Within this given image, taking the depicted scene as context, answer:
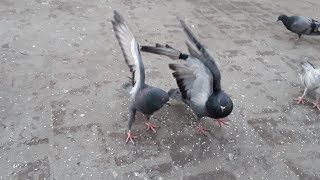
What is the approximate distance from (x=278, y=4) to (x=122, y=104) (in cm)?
483

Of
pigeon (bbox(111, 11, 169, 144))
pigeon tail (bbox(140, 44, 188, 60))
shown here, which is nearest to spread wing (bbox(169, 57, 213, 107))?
pigeon tail (bbox(140, 44, 188, 60))

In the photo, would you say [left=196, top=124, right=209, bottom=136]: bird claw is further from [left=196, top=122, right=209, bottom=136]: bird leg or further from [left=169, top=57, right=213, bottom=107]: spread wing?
[left=169, top=57, right=213, bottom=107]: spread wing

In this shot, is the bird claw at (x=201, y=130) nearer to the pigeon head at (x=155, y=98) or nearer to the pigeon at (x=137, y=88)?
the pigeon at (x=137, y=88)

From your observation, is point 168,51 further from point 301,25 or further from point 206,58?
point 301,25

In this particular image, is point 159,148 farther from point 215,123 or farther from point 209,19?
point 209,19

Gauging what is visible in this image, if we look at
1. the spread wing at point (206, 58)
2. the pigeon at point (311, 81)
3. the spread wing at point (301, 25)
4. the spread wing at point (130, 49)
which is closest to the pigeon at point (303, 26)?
the spread wing at point (301, 25)

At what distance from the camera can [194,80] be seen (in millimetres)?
3098

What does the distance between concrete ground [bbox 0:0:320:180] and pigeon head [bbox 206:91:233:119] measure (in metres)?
0.39

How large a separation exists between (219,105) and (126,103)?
1.13 meters

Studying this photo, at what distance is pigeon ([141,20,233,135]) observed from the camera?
9.40 ft

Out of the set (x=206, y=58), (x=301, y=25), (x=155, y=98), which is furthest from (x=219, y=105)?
(x=301, y=25)

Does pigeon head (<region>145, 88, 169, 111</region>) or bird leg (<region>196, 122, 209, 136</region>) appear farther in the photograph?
bird leg (<region>196, 122, 209, 136</region>)

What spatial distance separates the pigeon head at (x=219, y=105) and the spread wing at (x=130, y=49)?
0.63 metres

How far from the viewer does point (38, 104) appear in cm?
353
